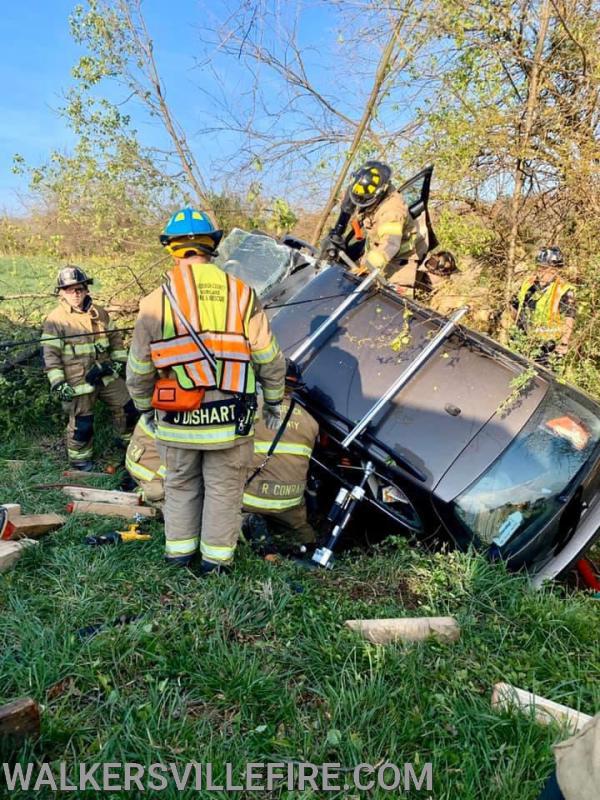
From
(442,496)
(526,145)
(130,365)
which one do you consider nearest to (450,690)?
(442,496)

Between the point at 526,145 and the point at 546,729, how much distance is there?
13.9 feet

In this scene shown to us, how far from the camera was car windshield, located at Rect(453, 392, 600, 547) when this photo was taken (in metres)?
2.86

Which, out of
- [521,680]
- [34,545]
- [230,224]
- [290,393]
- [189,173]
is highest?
[189,173]

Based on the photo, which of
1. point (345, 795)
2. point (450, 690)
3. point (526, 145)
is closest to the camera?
point (345, 795)

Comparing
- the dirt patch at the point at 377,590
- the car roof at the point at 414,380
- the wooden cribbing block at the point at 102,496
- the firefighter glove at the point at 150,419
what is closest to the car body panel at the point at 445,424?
the car roof at the point at 414,380

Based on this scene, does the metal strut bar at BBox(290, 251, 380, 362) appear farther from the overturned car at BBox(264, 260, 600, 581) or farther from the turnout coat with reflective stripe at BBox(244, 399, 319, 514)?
the turnout coat with reflective stripe at BBox(244, 399, 319, 514)

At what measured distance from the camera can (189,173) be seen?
635 cm

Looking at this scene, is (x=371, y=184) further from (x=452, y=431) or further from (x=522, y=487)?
(x=522, y=487)

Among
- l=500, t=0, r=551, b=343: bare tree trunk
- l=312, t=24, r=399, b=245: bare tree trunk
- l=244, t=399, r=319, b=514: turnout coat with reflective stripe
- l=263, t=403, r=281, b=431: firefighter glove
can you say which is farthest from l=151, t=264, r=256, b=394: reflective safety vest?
l=312, t=24, r=399, b=245: bare tree trunk

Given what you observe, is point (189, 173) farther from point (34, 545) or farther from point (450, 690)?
point (450, 690)

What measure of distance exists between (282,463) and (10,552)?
59.4 inches

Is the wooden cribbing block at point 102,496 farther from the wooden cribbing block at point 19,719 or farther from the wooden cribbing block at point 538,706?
the wooden cribbing block at point 538,706

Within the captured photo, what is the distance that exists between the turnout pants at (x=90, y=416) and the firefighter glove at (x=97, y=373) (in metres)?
0.10

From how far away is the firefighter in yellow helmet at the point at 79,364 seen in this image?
4855mm
